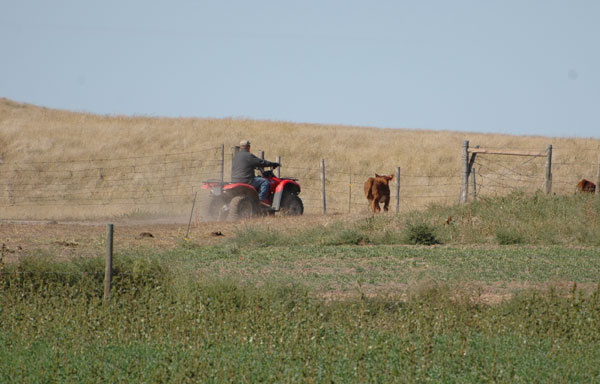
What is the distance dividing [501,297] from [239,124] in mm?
39819

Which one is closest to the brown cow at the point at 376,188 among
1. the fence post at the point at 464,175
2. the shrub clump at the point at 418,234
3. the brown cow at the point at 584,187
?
the fence post at the point at 464,175

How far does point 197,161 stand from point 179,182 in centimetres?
347

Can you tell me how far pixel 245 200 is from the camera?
1905 cm

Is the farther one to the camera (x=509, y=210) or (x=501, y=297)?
(x=509, y=210)

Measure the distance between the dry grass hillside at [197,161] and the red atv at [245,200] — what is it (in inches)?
309

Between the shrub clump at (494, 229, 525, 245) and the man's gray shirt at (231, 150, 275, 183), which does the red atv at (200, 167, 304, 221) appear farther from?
the shrub clump at (494, 229, 525, 245)

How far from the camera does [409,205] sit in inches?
1236

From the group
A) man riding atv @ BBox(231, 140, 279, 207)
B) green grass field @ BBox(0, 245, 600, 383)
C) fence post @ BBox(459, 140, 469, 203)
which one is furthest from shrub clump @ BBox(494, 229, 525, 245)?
man riding atv @ BBox(231, 140, 279, 207)

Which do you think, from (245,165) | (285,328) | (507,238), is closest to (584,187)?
(507,238)

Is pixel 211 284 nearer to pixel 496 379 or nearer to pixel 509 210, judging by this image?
pixel 496 379

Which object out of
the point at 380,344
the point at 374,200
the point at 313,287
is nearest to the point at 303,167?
the point at 374,200

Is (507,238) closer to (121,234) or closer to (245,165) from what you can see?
(245,165)

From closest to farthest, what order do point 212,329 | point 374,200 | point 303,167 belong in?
1. point 212,329
2. point 374,200
3. point 303,167

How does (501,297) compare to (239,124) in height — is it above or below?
below
